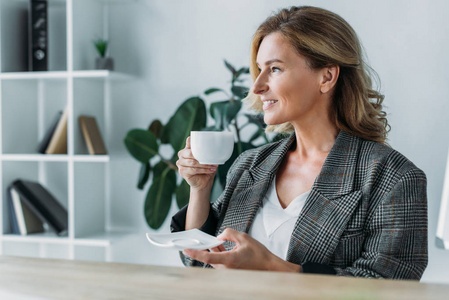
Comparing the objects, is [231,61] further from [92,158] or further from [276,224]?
[276,224]

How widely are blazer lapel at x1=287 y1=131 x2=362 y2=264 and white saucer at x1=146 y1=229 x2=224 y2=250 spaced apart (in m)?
0.26

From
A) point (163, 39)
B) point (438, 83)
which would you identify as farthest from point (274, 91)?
point (163, 39)

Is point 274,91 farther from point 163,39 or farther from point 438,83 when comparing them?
point 163,39

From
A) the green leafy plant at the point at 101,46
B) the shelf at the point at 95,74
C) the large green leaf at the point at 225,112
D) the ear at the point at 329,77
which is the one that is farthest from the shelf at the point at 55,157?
the ear at the point at 329,77

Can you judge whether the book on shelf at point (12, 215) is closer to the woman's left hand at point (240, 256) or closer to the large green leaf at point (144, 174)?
the large green leaf at point (144, 174)

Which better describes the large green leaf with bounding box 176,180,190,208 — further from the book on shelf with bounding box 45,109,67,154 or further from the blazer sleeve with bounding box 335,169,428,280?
the blazer sleeve with bounding box 335,169,428,280

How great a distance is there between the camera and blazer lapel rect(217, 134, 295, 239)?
1417mm

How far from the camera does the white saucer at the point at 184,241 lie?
41.9 inches

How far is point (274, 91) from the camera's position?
1451 mm

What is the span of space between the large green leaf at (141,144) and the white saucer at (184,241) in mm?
1215

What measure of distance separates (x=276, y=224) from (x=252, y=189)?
145 mm

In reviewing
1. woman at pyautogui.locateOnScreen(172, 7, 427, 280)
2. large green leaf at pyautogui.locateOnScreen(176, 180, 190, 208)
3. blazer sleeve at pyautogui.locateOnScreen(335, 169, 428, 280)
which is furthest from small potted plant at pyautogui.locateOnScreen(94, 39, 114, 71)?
blazer sleeve at pyautogui.locateOnScreen(335, 169, 428, 280)

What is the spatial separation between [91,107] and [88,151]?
0.80ft

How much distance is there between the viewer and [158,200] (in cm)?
241
